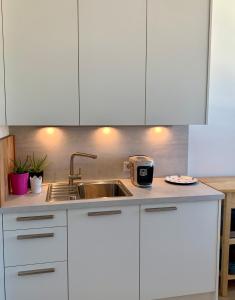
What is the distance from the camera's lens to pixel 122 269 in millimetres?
2059

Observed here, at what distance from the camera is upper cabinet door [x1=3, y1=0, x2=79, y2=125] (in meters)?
2.00

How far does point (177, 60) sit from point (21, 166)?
144cm

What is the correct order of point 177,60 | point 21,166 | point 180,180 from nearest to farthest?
1. point 177,60
2. point 21,166
3. point 180,180

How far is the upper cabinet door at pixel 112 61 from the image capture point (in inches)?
82.2

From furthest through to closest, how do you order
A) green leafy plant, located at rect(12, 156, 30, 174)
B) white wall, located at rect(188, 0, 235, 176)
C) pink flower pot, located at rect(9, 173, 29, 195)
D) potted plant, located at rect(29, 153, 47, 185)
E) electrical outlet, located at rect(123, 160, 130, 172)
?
white wall, located at rect(188, 0, 235, 176)
electrical outlet, located at rect(123, 160, 130, 172)
potted plant, located at rect(29, 153, 47, 185)
green leafy plant, located at rect(12, 156, 30, 174)
pink flower pot, located at rect(9, 173, 29, 195)

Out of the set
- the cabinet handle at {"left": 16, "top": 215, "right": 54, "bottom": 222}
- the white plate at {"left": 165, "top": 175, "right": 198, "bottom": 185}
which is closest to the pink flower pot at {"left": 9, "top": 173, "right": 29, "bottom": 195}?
the cabinet handle at {"left": 16, "top": 215, "right": 54, "bottom": 222}

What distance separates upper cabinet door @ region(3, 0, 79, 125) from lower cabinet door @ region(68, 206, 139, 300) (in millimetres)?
729

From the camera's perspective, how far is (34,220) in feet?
6.29

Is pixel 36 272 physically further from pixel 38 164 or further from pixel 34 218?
pixel 38 164

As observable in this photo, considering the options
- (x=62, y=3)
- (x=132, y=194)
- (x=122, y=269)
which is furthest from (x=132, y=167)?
(x=62, y=3)

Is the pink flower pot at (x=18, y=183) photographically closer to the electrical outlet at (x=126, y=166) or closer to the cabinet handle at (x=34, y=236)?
the cabinet handle at (x=34, y=236)

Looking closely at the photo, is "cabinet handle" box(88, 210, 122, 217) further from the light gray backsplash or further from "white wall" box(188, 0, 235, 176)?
"white wall" box(188, 0, 235, 176)

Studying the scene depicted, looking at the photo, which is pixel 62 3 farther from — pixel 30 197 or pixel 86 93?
pixel 30 197

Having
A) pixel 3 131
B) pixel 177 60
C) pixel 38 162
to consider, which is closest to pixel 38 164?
pixel 38 162
